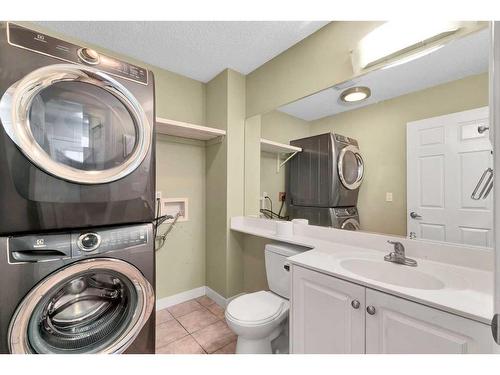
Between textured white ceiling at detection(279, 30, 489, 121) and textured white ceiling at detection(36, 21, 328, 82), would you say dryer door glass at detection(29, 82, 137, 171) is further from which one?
textured white ceiling at detection(279, 30, 489, 121)

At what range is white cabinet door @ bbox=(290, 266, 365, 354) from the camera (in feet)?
2.96

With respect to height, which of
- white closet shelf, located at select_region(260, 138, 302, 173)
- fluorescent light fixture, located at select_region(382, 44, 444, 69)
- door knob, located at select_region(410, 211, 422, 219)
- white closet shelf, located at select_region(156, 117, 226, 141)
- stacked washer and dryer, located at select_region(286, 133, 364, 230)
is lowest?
door knob, located at select_region(410, 211, 422, 219)

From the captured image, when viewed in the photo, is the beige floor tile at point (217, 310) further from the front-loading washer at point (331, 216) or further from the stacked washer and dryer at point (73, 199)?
the front-loading washer at point (331, 216)

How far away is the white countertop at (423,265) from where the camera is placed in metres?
0.73

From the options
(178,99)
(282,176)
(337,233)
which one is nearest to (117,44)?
(178,99)

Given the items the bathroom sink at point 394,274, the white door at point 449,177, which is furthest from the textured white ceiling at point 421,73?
→ the bathroom sink at point 394,274

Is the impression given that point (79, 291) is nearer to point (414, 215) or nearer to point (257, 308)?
point (257, 308)

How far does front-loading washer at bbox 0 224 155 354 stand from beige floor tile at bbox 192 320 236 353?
23.5 inches

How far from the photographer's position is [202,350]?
148 centimetres

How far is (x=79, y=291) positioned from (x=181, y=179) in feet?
4.15

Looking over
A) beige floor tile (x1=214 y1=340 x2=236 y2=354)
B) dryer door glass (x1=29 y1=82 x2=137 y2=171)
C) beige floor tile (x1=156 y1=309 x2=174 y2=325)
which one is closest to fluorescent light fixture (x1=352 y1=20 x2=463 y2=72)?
dryer door glass (x1=29 y1=82 x2=137 y2=171)

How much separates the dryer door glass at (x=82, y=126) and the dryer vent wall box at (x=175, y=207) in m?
1.02

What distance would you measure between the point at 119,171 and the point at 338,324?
4.19ft
